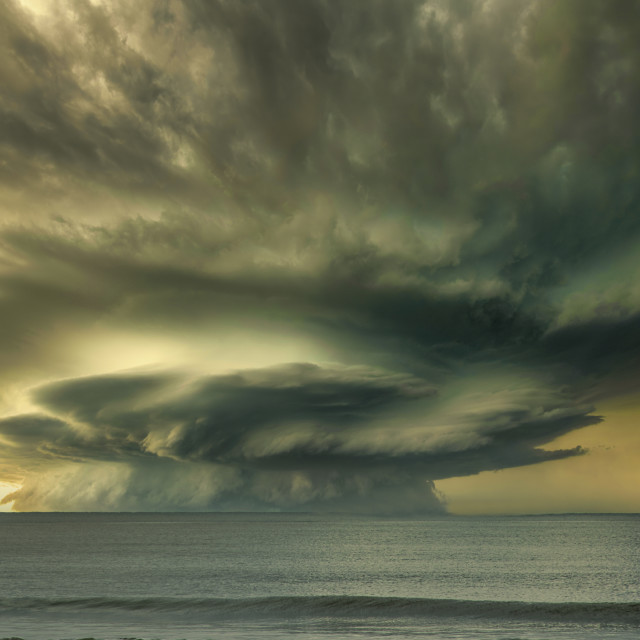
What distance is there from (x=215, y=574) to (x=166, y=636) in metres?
46.0

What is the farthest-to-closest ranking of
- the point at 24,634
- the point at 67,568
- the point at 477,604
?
the point at 67,568 < the point at 477,604 < the point at 24,634

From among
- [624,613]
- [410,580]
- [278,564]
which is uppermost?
[278,564]

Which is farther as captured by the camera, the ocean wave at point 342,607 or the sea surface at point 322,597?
the ocean wave at point 342,607

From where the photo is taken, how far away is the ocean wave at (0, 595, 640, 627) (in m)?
46.2

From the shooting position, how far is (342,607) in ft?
165

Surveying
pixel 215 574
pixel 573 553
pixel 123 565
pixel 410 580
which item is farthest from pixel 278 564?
pixel 573 553

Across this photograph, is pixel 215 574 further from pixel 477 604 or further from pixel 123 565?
pixel 477 604

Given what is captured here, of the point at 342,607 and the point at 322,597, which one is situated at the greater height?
the point at 322,597

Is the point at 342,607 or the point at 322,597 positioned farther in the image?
the point at 322,597

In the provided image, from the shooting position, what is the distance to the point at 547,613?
152 feet

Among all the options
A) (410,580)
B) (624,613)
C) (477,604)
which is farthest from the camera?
(410,580)

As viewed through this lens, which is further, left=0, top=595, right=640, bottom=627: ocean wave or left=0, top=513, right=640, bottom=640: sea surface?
left=0, top=595, right=640, bottom=627: ocean wave

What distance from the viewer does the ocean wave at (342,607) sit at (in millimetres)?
46219

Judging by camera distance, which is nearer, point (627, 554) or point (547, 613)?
point (547, 613)
